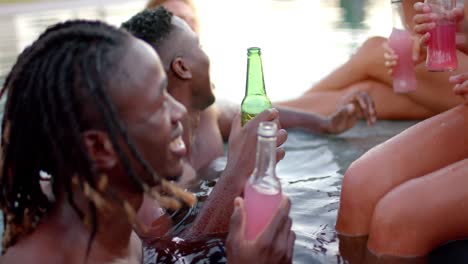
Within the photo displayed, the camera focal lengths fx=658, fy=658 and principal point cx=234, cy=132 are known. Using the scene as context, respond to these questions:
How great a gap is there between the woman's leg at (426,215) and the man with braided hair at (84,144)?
60cm

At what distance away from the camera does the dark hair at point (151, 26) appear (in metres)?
2.91

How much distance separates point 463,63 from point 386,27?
5011 mm

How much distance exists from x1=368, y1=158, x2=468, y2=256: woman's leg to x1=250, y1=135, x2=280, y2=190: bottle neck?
717 millimetres

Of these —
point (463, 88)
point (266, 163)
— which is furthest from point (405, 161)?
point (266, 163)

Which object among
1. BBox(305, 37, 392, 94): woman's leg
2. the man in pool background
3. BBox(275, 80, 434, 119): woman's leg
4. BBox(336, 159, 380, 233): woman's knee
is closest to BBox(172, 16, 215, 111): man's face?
the man in pool background

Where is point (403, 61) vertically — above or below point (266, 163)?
below

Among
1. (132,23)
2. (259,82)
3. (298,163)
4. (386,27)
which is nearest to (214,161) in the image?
(298,163)

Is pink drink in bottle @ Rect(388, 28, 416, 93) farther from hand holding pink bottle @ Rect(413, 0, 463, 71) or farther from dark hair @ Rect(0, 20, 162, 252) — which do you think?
dark hair @ Rect(0, 20, 162, 252)

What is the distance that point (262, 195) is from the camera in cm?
177

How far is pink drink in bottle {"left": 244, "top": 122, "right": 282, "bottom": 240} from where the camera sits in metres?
1.76

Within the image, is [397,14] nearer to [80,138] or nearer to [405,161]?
[405,161]

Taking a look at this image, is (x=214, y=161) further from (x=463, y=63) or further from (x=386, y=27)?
(x=386, y=27)

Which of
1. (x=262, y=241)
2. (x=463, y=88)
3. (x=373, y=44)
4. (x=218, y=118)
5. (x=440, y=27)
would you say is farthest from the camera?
(x=373, y=44)

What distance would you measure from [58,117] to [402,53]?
8.17ft
